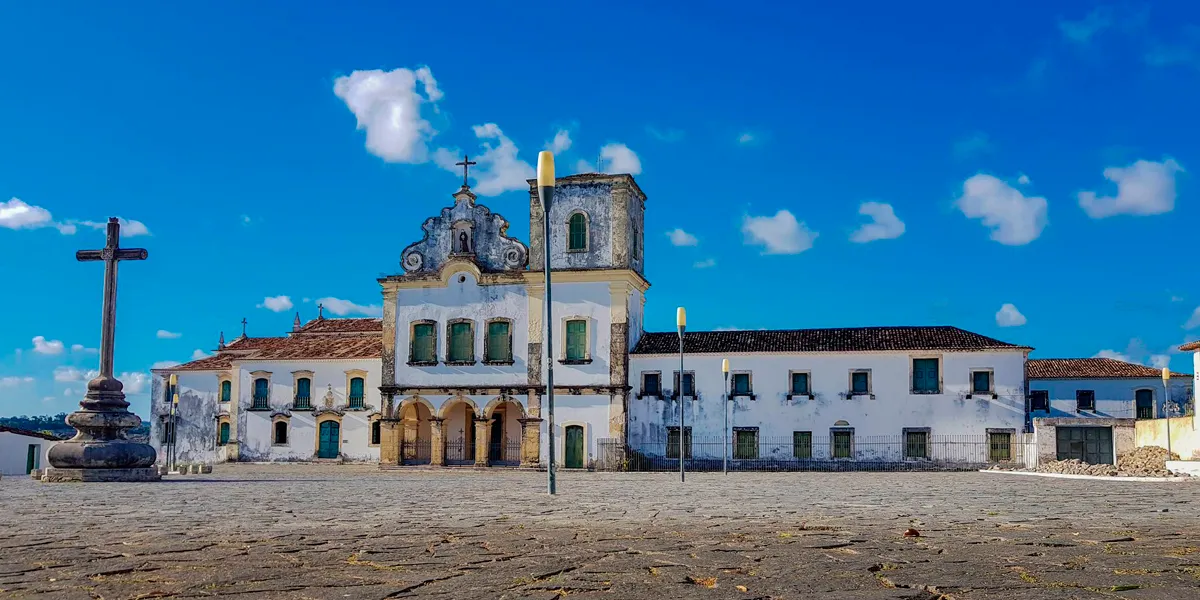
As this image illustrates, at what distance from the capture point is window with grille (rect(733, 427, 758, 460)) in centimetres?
3662

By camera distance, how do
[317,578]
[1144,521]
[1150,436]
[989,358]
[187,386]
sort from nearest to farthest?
[317,578] → [1144,521] → [1150,436] → [989,358] → [187,386]

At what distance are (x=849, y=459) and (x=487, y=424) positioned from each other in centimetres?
1213

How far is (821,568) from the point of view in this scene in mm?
6184

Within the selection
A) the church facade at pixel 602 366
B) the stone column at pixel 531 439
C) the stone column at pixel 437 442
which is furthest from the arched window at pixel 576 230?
the stone column at pixel 437 442

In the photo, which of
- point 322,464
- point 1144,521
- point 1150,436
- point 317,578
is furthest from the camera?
point 322,464

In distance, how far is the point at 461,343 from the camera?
37969 millimetres

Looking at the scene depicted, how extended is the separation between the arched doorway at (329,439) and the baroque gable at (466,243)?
28.2 ft

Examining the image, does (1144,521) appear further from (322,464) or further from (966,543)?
Answer: (322,464)

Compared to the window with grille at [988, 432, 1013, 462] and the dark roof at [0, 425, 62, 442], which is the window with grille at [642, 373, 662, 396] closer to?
the window with grille at [988, 432, 1013, 462]

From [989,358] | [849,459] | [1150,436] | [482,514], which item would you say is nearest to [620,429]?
[849,459]

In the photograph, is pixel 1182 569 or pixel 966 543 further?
pixel 966 543

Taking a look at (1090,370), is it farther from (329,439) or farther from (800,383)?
(329,439)

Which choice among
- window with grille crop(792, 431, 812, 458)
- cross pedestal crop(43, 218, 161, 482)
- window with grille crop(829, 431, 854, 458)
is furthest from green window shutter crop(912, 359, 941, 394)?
cross pedestal crop(43, 218, 161, 482)

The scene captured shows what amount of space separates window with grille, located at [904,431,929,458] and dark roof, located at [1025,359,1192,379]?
46.3 feet
